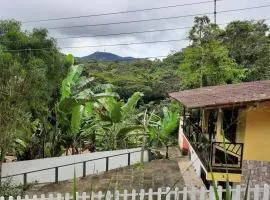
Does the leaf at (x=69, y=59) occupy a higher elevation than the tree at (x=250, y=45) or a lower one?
lower

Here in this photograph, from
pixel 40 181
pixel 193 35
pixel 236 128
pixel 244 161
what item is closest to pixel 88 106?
pixel 40 181

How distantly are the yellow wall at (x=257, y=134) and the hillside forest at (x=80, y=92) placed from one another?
19.0 ft

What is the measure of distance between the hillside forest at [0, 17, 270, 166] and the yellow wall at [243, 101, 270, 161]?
580 centimetres

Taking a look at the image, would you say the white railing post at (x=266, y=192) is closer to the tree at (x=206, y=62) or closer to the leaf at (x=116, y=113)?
the leaf at (x=116, y=113)

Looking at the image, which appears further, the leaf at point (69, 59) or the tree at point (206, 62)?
the tree at point (206, 62)

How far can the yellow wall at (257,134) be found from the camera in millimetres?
10620

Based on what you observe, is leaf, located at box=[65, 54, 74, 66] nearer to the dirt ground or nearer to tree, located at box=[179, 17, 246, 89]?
the dirt ground

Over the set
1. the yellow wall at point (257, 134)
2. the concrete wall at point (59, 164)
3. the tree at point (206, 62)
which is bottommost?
the concrete wall at point (59, 164)

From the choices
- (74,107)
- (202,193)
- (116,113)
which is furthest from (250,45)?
(202,193)

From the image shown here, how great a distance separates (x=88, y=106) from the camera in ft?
55.8

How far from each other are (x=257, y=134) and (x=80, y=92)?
26.3 feet

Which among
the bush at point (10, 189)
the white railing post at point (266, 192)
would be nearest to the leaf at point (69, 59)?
the bush at point (10, 189)

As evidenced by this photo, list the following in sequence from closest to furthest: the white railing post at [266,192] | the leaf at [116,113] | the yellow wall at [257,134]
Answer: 1. the white railing post at [266,192]
2. the yellow wall at [257,134]
3. the leaf at [116,113]

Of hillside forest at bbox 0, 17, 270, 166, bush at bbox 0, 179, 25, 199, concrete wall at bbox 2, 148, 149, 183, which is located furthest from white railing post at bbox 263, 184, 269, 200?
bush at bbox 0, 179, 25, 199
